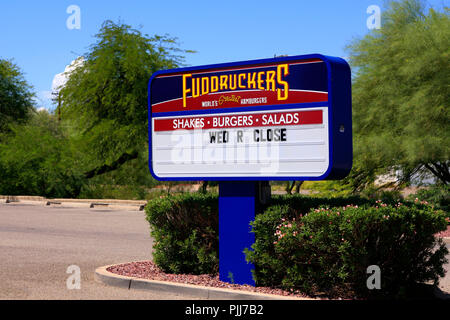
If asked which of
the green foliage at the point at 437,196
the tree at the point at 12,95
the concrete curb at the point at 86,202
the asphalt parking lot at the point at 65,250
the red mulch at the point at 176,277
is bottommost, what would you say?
the asphalt parking lot at the point at 65,250

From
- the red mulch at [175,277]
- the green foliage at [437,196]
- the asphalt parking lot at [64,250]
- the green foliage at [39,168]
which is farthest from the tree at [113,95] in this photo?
the red mulch at [175,277]

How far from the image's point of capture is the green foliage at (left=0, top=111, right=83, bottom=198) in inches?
1483


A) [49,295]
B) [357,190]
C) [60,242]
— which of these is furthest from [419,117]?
[49,295]

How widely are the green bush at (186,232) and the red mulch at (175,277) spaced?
0.18 metres

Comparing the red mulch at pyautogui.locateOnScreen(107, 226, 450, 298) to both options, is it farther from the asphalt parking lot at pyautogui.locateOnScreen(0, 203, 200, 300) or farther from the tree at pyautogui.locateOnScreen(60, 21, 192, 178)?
the tree at pyautogui.locateOnScreen(60, 21, 192, 178)

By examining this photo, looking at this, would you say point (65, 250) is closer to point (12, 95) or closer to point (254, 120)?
point (254, 120)

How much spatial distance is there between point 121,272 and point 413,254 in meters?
4.50

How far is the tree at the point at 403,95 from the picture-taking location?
22.0 m

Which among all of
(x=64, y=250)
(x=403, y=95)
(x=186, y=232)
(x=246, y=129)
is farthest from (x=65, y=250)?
(x=403, y=95)

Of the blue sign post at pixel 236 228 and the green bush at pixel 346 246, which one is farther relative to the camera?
the blue sign post at pixel 236 228

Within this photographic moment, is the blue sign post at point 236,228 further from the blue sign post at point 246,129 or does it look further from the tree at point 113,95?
the tree at point 113,95

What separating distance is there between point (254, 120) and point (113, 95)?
99.6ft
